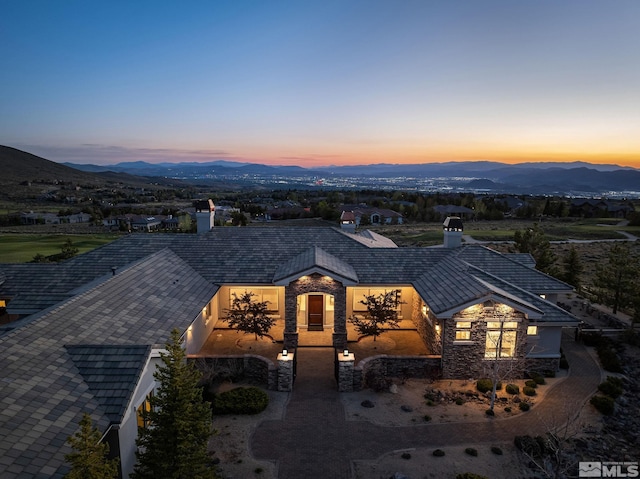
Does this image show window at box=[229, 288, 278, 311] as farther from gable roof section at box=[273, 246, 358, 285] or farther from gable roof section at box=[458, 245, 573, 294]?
gable roof section at box=[458, 245, 573, 294]

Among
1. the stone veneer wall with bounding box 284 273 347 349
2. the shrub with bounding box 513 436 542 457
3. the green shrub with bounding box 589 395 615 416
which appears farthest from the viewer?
the stone veneer wall with bounding box 284 273 347 349

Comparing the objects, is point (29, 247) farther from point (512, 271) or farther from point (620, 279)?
point (620, 279)

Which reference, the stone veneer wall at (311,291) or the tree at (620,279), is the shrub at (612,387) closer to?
the tree at (620,279)

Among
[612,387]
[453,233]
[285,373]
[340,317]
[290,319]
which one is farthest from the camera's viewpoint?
[453,233]

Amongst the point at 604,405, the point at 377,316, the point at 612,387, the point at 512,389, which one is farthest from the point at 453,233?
the point at 604,405

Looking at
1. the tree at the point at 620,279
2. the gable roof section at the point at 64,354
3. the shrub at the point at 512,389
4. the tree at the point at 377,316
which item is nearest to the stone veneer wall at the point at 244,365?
the gable roof section at the point at 64,354

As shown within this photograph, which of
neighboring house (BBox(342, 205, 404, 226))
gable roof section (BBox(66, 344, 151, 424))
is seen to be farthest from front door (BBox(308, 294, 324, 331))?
neighboring house (BBox(342, 205, 404, 226))
